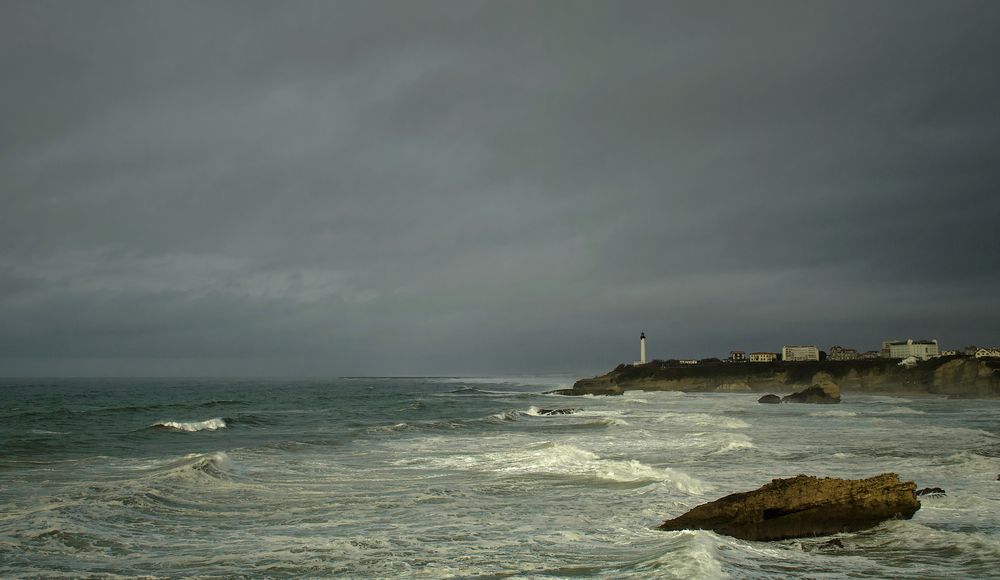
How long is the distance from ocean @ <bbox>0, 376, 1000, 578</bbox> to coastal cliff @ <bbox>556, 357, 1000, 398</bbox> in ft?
140

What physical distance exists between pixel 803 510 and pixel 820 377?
7956 centimetres

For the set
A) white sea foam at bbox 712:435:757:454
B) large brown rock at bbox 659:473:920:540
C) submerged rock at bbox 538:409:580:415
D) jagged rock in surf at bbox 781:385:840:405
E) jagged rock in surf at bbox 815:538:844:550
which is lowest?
submerged rock at bbox 538:409:580:415

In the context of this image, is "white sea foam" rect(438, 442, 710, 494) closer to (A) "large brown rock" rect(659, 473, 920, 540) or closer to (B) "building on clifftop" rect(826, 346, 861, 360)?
(A) "large brown rock" rect(659, 473, 920, 540)

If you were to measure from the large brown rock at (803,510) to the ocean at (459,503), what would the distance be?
0.33 m

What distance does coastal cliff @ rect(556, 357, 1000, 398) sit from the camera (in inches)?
2694

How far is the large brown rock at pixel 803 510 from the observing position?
11609 mm

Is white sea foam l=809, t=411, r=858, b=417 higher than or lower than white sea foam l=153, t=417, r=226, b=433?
lower

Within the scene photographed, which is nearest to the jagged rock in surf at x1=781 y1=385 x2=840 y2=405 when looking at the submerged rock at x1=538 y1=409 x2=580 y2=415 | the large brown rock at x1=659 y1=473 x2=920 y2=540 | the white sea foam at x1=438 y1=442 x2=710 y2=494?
the submerged rock at x1=538 y1=409 x2=580 y2=415

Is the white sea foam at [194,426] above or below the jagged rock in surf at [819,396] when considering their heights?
above

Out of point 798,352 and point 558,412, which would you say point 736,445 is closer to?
point 558,412

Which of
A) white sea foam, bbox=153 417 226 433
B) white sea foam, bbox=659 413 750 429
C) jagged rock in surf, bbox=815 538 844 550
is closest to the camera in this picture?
jagged rock in surf, bbox=815 538 844 550

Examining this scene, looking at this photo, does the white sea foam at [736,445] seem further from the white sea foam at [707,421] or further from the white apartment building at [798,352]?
the white apartment building at [798,352]

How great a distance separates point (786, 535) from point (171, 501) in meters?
13.7

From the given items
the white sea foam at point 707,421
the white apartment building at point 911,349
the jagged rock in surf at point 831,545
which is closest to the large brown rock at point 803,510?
the jagged rock in surf at point 831,545
